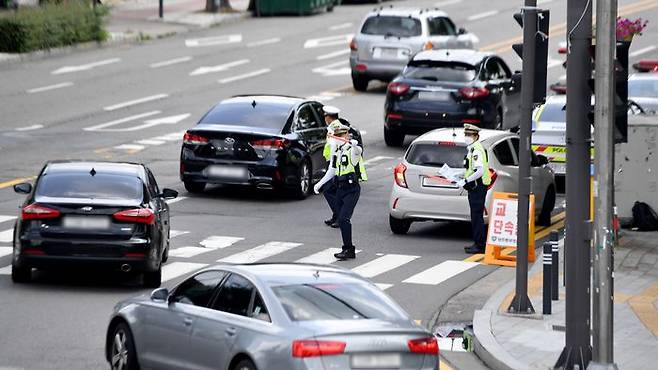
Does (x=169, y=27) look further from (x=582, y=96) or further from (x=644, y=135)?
(x=582, y=96)

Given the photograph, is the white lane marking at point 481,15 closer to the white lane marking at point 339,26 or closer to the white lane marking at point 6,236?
the white lane marking at point 339,26

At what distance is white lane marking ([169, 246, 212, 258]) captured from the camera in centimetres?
2170

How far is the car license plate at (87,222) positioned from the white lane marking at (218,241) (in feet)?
12.0

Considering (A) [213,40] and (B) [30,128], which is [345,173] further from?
(A) [213,40]

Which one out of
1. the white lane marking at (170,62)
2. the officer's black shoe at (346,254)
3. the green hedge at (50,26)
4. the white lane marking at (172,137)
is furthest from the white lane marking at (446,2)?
the officer's black shoe at (346,254)

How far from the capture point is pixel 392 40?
39719 mm

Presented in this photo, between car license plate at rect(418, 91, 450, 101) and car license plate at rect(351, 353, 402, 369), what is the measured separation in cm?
1921

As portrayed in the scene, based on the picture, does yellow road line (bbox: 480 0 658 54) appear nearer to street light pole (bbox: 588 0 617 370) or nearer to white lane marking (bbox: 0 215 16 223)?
white lane marking (bbox: 0 215 16 223)

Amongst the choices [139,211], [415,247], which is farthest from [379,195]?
[139,211]

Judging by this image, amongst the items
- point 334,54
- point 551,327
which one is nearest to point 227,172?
point 551,327

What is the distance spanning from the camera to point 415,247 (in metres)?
22.8

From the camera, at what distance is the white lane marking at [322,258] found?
21281 millimetres

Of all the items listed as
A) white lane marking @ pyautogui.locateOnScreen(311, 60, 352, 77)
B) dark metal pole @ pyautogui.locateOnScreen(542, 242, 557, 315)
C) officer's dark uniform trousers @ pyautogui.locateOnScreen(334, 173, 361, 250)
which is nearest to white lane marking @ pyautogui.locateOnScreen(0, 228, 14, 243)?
officer's dark uniform trousers @ pyautogui.locateOnScreen(334, 173, 361, 250)

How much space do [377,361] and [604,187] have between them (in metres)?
2.91
